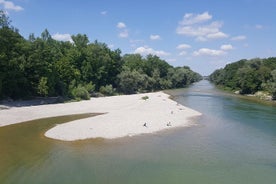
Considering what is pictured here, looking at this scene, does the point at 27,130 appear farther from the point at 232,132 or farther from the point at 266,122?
the point at 266,122

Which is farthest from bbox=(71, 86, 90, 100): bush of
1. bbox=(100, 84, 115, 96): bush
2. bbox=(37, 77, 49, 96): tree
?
bbox=(100, 84, 115, 96): bush

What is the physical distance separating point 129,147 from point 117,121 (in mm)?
11627

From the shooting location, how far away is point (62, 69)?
7419 centimetres

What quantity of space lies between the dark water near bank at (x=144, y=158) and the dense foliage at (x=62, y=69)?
22.6m

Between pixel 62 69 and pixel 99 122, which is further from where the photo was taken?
pixel 62 69

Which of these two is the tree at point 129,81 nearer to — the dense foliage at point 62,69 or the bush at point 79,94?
the dense foliage at point 62,69

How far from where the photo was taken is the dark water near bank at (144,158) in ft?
69.6

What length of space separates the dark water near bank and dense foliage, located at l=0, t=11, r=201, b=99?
2258 cm

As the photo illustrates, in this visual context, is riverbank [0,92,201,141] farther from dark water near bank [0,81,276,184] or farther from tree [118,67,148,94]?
tree [118,67,148,94]

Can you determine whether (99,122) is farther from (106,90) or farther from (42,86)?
(106,90)

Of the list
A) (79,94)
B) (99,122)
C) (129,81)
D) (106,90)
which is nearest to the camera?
(99,122)

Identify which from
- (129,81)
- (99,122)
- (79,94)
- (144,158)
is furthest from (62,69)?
(144,158)

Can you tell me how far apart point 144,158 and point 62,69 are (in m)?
53.2

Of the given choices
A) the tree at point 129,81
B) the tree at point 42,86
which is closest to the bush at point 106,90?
the tree at point 129,81
